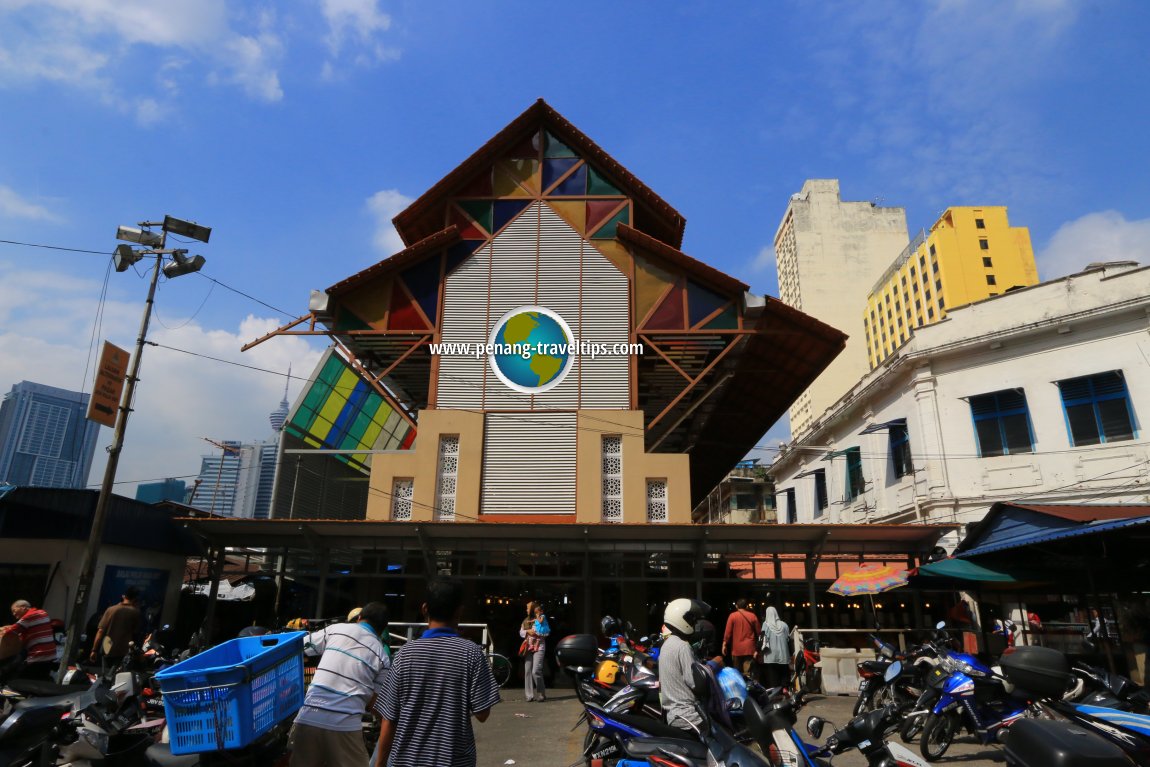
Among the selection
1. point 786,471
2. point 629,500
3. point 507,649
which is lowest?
point 507,649

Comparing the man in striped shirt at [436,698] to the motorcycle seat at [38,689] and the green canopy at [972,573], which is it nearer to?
the motorcycle seat at [38,689]

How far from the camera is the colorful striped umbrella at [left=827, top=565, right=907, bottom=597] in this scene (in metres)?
12.0

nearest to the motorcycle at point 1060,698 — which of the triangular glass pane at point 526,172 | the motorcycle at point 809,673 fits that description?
the motorcycle at point 809,673

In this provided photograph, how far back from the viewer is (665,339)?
1822cm

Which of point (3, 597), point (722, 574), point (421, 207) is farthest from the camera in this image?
point (722, 574)

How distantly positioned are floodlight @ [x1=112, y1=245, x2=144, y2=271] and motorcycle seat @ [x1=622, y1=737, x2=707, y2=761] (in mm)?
14839

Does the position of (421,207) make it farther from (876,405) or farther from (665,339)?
(876,405)

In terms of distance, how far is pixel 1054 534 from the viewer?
996 centimetres

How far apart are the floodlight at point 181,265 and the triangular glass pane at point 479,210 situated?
736 cm

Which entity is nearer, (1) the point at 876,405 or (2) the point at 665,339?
(2) the point at 665,339

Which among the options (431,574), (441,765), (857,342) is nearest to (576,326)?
(431,574)

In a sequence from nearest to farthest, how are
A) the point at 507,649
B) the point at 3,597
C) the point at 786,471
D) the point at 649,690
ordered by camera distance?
the point at 649,690 → the point at 3,597 → the point at 507,649 → the point at 786,471

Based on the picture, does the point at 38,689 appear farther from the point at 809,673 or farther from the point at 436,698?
the point at 809,673

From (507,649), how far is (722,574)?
7.95 meters
